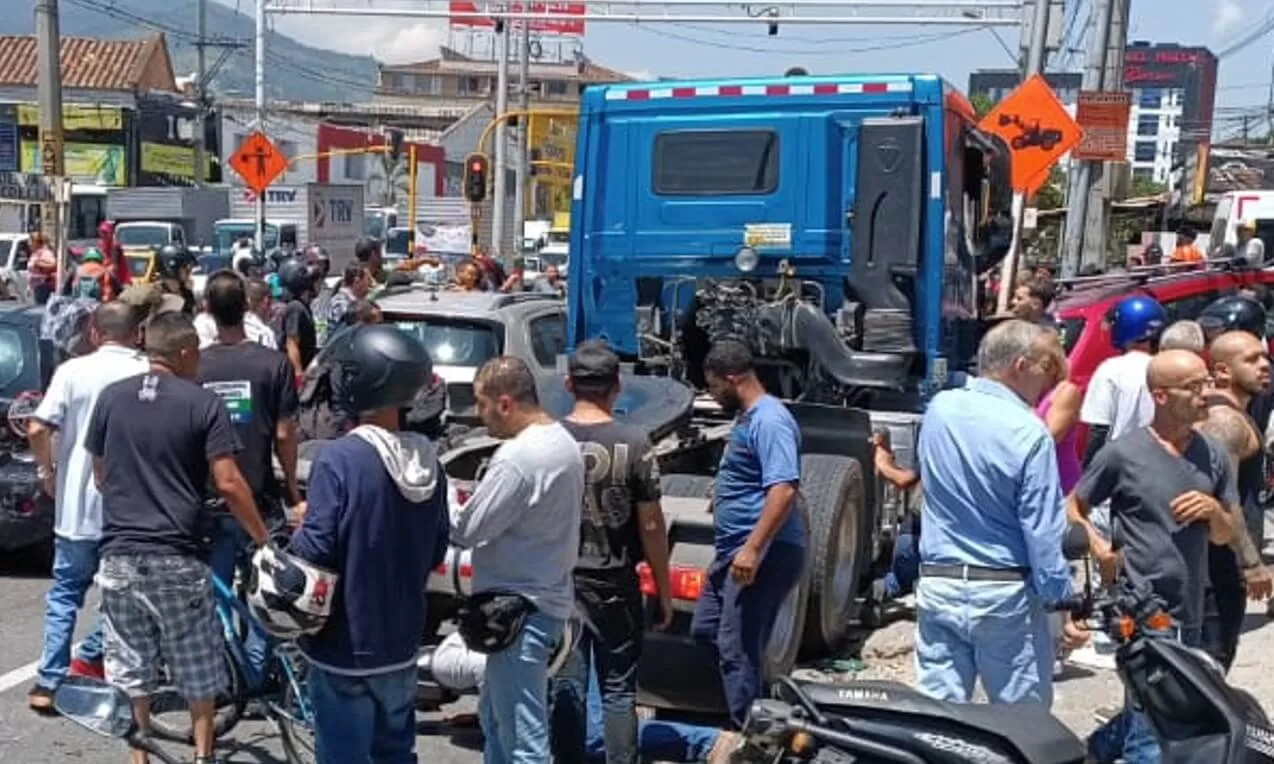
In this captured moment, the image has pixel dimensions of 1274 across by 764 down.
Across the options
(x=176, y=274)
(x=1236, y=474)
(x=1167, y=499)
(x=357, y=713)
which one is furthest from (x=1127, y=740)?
(x=176, y=274)

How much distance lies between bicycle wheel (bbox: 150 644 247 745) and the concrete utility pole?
1364 centimetres

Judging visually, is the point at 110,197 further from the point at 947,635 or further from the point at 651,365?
the point at 947,635

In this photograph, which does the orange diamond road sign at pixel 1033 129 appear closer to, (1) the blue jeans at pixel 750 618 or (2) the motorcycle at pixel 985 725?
(1) the blue jeans at pixel 750 618

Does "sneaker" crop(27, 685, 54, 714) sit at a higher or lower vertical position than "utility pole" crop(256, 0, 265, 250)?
lower

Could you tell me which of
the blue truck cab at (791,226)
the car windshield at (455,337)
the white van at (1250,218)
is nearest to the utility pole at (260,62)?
the car windshield at (455,337)

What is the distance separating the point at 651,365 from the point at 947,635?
4.38 metres

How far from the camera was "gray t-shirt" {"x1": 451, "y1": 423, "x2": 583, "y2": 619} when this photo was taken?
15.5 feet

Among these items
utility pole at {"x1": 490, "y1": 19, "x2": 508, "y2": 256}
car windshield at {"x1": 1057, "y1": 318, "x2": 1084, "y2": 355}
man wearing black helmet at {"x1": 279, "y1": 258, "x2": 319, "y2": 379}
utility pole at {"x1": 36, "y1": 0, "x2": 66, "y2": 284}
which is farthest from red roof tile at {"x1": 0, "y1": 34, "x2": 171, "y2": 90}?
car windshield at {"x1": 1057, "y1": 318, "x2": 1084, "y2": 355}

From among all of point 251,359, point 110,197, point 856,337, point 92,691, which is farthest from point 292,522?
point 110,197

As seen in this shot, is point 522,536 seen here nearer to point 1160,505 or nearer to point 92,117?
point 1160,505

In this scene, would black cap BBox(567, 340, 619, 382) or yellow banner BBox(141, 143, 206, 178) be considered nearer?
black cap BBox(567, 340, 619, 382)

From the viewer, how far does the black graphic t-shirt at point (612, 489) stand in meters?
5.25

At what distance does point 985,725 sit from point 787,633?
224 centimetres

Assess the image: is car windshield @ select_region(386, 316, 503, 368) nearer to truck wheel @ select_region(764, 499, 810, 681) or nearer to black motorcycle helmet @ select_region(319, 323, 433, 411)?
truck wheel @ select_region(764, 499, 810, 681)
